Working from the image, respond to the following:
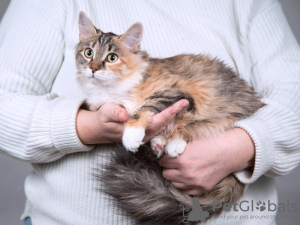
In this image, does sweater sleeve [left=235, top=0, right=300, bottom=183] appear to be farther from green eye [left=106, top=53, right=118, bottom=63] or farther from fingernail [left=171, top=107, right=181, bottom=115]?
green eye [left=106, top=53, right=118, bottom=63]

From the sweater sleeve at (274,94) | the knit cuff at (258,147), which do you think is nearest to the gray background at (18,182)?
the sweater sleeve at (274,94)

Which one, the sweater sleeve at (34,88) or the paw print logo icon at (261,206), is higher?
the sweater sleeve at (34,88)

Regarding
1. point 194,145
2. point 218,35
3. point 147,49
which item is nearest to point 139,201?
point 194,145

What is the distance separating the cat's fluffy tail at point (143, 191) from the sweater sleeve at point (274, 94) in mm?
286

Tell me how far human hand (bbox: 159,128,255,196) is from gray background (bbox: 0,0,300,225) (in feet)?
4.98

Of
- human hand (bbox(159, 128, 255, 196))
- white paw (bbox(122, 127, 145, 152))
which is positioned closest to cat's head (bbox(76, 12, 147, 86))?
white paw (bbox(122, 127, 145, 152))

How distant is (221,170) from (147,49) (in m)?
0.67

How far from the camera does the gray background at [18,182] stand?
2936 millimetres

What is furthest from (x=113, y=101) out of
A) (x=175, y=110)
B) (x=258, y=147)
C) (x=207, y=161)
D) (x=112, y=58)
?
(x=258, y=147)

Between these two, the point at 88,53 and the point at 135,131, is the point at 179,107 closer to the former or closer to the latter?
the point at 135,131

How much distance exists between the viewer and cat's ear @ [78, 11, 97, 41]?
1.64 metres

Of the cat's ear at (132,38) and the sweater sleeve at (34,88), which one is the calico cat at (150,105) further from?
the sweater sleeve at (34,88)

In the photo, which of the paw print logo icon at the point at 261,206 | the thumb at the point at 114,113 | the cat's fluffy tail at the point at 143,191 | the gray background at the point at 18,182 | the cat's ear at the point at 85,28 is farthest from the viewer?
the gray background at the point at 18,182

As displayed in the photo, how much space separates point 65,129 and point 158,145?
359 millimetres
